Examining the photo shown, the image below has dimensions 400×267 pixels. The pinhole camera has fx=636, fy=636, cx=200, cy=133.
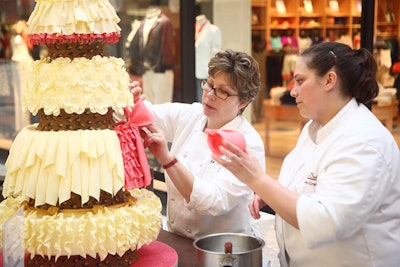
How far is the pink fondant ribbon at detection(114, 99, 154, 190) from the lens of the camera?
6.01ft

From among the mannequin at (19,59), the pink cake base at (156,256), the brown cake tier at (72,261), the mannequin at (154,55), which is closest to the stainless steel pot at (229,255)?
the pink cake base at (156,256)

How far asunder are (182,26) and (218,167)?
3080mm

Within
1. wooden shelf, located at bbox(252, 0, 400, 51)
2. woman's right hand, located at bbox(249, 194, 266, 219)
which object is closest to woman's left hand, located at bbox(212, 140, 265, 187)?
woman's right hand, located at bbox(249, 194, 266, 219)

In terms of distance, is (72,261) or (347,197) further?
(72,261)

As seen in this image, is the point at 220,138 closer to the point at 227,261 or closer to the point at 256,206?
the point at 227,261

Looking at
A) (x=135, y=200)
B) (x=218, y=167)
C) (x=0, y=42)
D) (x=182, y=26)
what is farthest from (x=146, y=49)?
(x=135, y=200)

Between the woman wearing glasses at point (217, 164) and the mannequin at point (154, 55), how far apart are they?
2.96m

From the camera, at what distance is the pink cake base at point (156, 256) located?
6.28 ft

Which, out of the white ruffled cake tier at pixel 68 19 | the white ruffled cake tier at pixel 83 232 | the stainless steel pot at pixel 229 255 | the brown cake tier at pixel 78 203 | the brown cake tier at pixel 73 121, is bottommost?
the stainless steel pot at pixel 229 255

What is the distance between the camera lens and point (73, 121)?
1768 mm

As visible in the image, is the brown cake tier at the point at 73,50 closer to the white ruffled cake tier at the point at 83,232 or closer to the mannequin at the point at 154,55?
the white ruffled cake tier at the point at 83,232

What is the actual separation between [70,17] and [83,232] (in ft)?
1.93

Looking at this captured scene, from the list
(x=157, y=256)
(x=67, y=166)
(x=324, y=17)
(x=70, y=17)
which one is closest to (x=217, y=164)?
(x=157, y=256)

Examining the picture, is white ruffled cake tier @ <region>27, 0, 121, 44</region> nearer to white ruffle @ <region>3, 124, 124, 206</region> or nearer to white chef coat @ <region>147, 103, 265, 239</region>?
white ruffle @ <region>3, 124, 124, 206</region>
